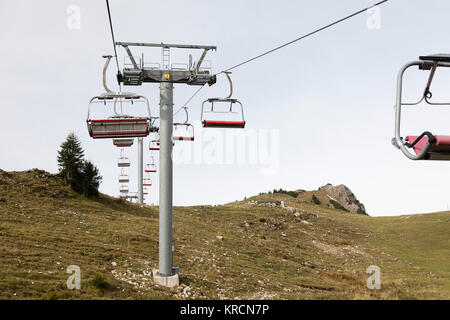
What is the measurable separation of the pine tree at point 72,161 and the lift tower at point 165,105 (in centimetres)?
2038

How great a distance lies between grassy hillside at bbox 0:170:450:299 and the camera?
46.8 feet

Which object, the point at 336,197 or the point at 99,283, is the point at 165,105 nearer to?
the point at 99,283

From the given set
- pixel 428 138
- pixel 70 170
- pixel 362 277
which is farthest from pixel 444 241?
pixel 428 138

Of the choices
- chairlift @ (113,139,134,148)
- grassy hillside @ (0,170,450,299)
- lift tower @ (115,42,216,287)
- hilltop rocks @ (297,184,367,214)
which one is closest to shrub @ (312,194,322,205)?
hilltop rocks @ (297,184,367,214)

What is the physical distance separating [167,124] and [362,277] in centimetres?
1540

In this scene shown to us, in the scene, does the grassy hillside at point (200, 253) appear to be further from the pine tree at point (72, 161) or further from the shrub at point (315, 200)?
the shrub at point (315, 200)

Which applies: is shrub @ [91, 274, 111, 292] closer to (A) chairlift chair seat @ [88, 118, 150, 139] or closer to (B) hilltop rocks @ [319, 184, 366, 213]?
(A) chairlift chair seat @ [88, 118, 150, 139]

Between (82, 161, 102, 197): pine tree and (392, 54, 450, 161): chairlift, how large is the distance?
103 ft

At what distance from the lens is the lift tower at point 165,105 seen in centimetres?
1467

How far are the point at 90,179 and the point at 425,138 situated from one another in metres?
32.4

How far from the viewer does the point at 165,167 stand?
1468cm

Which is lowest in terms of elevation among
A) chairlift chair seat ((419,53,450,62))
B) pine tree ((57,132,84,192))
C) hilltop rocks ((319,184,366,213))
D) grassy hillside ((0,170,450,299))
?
hilltop rocks ((319,184,366,213))
